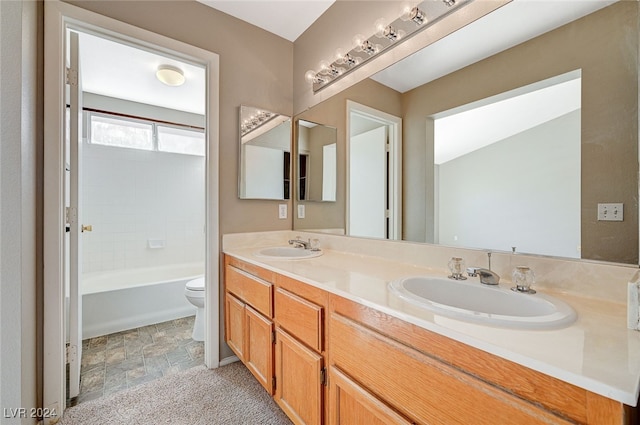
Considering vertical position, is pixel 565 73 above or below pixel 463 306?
above

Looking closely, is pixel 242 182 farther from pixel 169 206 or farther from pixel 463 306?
pixel 169 206

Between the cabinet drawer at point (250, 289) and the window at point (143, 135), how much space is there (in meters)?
2.50

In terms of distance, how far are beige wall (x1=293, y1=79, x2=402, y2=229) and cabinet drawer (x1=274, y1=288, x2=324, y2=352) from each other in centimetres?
75

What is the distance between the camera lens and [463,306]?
102 cm

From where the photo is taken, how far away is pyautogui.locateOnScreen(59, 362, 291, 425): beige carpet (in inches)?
55.9

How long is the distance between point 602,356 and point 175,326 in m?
2.98

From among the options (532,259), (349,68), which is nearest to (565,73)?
(532,259)

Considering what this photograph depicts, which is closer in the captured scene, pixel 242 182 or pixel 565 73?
pixel 565 73

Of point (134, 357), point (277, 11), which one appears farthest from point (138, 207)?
point (277, 11)

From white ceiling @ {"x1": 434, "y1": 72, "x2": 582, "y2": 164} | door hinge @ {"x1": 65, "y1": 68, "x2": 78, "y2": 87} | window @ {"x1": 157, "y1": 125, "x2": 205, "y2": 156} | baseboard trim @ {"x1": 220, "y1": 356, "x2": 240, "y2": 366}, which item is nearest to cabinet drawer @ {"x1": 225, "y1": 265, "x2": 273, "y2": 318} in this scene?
baseboard trim @ {"x1": 220, "y1": 356, "x2": 240, "y2": 366}

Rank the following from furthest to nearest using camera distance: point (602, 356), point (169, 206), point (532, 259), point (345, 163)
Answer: point (169, 206) < point (345, 163) < point (532, 259) < point (602, 356)

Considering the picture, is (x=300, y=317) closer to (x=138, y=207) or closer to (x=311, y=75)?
(x=311, y=75)

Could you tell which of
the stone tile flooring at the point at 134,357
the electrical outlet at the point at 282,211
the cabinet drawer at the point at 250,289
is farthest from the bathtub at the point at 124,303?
the electrical outlet at the point at 282,211

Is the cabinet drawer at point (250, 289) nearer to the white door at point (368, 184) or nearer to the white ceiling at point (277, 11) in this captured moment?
the white door at point (368, 184)
